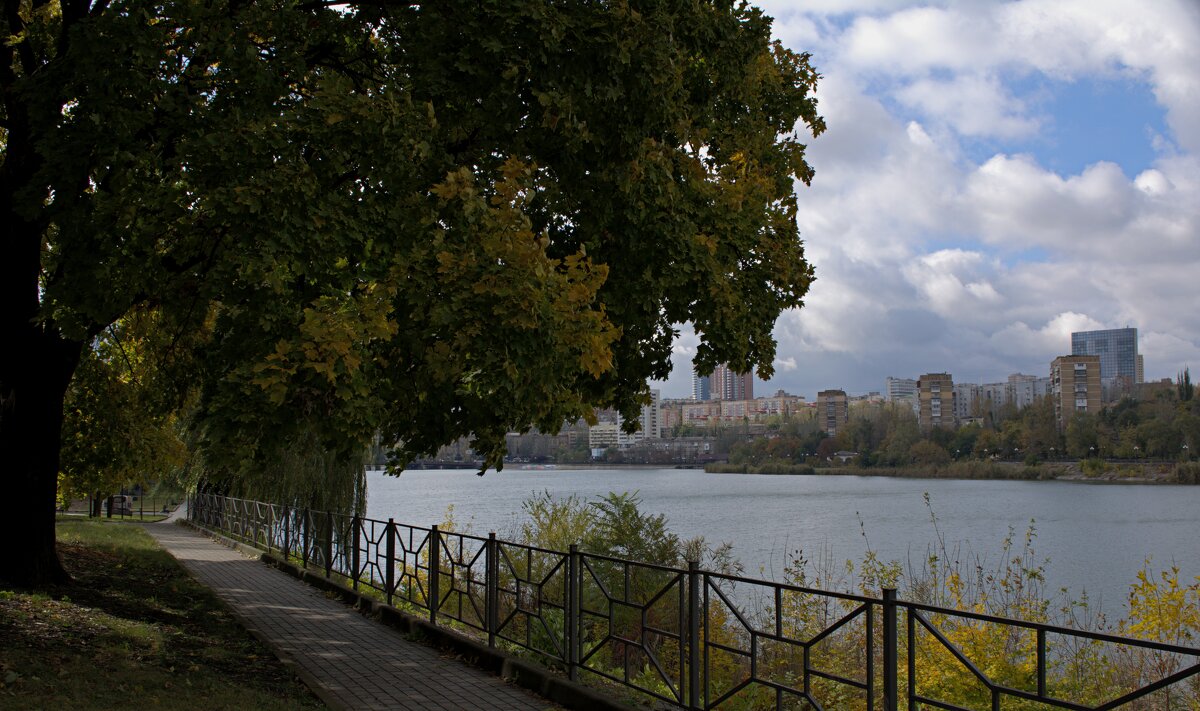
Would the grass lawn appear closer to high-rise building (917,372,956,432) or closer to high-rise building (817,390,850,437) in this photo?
high-rise building (917,372,956,432)

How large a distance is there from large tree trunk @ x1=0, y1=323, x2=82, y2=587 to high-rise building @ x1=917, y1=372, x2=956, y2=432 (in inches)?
3012

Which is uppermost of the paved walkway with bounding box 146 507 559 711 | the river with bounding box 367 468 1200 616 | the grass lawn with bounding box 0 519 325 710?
the grass lawn with bounding box 0 519 325 710

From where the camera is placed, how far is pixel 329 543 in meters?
15.0

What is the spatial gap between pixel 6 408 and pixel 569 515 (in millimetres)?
7725

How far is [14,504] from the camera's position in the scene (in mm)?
10867

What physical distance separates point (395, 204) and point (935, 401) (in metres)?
94.4

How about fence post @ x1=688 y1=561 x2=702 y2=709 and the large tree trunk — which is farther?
the large tree trunk

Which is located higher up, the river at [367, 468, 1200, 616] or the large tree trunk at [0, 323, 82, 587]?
the large tree trunk at [0, 323, 82, 587]

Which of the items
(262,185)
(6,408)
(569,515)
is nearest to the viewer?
(262,185)

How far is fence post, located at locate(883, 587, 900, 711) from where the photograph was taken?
5301mm

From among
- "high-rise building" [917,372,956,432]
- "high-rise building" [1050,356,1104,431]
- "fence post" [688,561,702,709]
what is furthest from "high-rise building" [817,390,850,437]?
"fence post" [688,561,702,709]

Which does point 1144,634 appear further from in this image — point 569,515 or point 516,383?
point 569,515

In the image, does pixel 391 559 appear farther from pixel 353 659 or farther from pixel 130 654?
pixel 130 654

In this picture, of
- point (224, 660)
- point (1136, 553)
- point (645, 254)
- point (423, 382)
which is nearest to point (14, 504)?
point (224, 660)
